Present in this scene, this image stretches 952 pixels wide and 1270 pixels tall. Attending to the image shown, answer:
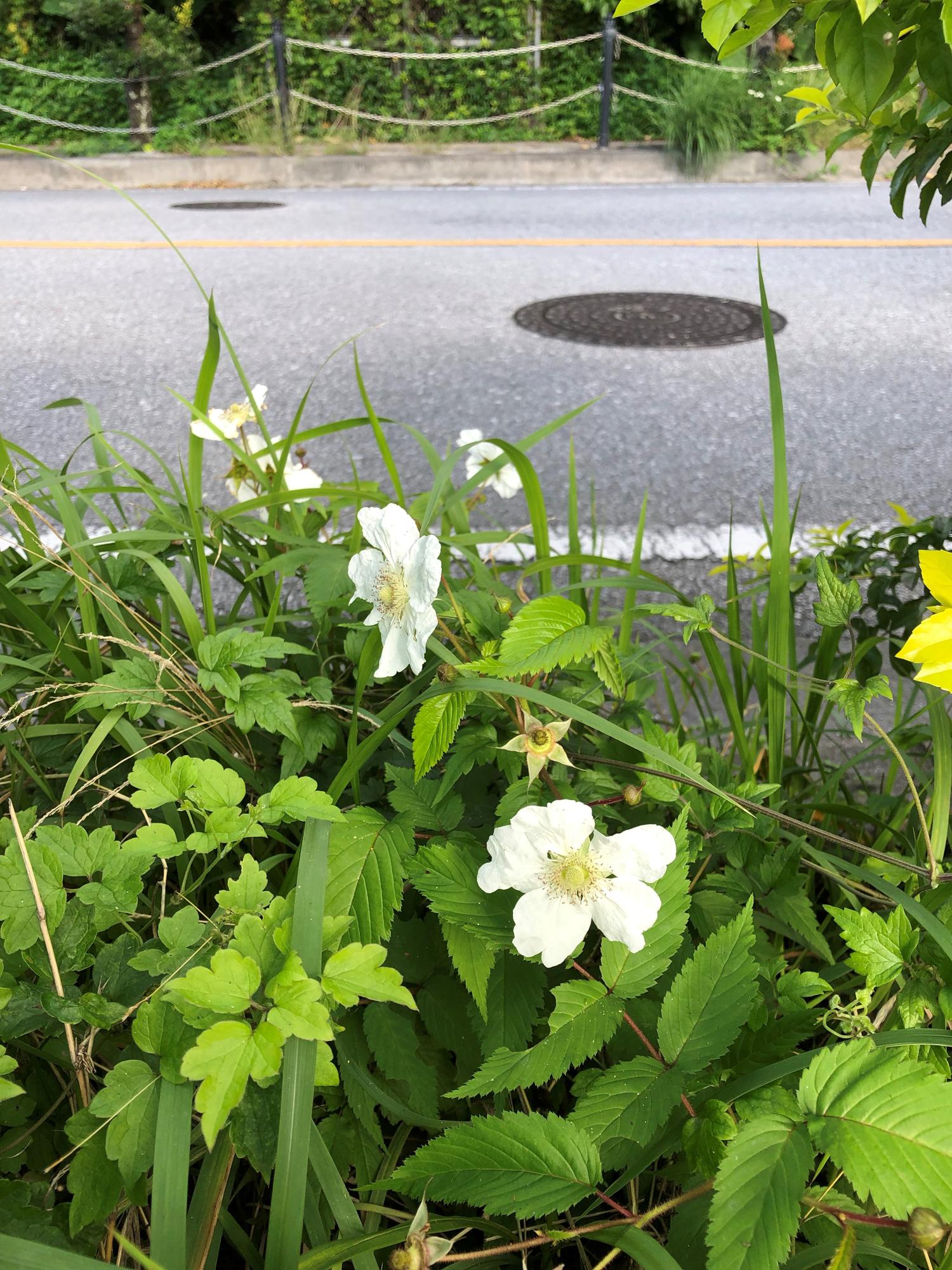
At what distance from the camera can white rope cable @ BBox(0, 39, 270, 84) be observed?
964 cm

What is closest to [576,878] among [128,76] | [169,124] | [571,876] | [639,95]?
[571,876]

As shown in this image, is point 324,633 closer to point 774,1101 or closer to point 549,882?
point 549,882

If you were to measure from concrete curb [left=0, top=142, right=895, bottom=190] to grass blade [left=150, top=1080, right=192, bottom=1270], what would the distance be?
924 centimetres

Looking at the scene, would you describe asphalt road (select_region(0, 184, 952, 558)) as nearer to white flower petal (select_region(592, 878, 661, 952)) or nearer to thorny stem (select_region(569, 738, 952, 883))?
thorny stem (select_region(569, 738, 952, 883))

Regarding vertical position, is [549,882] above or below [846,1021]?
above

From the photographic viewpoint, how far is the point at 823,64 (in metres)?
0.72

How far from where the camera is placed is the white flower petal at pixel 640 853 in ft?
2.42

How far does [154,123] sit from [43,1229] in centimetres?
1212

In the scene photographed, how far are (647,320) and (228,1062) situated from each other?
4087 millimetres

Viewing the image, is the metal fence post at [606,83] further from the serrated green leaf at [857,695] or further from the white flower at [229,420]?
the serrated green leaf at [857,695]

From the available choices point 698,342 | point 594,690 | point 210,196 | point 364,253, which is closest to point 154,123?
point 210,196

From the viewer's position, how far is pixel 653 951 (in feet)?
2.54

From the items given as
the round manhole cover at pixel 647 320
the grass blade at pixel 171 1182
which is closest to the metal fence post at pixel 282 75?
the round manhole cover at pixel 647 320

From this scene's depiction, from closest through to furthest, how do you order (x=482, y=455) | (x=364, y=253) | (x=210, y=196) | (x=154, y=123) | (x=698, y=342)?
1. (x=482, y=455)
2. (x=698, y=342)
3. (x=364, y=253)
4. (x=210, y=196)
5. (x=154, y=123)
